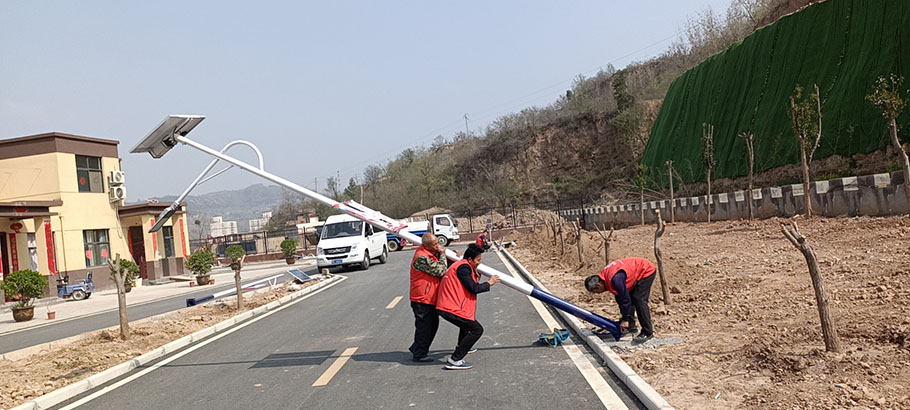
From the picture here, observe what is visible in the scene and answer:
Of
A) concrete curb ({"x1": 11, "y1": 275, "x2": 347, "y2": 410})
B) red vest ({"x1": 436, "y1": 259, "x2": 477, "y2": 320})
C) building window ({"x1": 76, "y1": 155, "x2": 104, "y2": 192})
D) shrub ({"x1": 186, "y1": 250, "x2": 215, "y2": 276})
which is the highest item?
building window ({"x1": 76, "y1": 155, "x2": 104, "y2": 192})

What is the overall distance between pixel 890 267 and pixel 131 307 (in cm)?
2007

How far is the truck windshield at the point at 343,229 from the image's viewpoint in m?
27.5

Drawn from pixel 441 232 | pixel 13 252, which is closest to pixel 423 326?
pixel 13 252

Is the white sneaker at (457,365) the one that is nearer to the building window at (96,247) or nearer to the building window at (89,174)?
the building window at (96,247)

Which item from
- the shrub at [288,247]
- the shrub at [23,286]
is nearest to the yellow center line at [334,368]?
the shrub at [23,286]

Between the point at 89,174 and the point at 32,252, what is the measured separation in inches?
206

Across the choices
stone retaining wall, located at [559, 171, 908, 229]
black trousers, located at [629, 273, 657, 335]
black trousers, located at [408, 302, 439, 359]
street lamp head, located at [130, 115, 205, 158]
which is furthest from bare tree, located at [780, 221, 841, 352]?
stone retaining wall, located at [559, 171, 908, 229]

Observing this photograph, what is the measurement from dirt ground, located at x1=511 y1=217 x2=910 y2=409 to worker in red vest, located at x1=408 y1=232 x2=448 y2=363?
246 cm

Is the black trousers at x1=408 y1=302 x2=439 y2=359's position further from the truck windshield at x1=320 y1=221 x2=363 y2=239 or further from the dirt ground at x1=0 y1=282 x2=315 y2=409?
the truck windshield at x1=320 y1=221 x2=363 y2=239

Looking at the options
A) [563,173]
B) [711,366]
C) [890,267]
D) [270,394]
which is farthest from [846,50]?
[563,173]

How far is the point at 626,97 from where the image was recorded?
6259cm

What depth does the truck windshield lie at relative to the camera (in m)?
27.5

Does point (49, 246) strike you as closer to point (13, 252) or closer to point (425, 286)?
point (13, 252)

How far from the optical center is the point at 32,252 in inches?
1094
